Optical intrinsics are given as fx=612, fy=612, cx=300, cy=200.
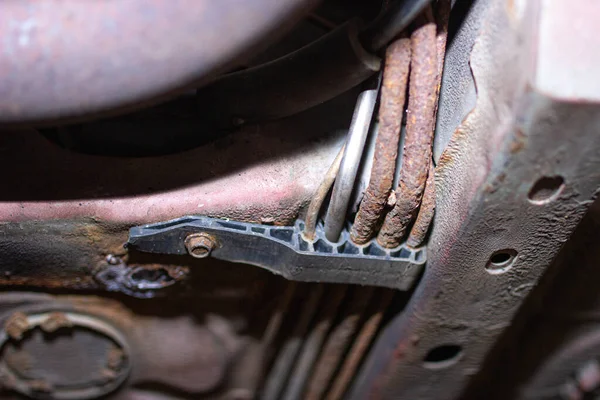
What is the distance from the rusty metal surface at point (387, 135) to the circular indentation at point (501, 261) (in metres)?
0.13

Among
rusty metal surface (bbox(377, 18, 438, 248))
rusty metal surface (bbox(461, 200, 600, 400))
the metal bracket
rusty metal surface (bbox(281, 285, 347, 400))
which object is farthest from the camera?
rusty metal surface (bbox(461, 200, 600, 400))

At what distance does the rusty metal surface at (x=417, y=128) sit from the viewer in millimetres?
579

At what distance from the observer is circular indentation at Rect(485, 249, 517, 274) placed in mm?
669

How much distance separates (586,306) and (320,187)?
591 mm

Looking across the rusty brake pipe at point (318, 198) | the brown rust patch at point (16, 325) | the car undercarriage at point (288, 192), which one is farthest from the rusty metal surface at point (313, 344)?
the brown rust patch at point (16, 325)

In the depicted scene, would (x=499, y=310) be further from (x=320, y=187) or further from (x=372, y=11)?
(x=372, y=11)

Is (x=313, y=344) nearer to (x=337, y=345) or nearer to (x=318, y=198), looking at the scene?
(x=337, y=345)

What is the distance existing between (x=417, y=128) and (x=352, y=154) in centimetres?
7

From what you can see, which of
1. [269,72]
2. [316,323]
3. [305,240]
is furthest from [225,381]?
[269,72]

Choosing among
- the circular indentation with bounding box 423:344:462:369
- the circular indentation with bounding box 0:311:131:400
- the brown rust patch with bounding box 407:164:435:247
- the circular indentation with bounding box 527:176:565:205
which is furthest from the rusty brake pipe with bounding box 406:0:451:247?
the circular indentation with bounding box 0:311:131:400

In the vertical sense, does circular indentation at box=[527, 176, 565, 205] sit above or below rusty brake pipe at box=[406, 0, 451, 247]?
below

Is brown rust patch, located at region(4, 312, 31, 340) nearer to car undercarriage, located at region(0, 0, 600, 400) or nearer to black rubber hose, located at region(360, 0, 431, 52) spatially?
car undercarriage, located at region(0, 0, 600, 400)

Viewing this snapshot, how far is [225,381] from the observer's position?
101cm

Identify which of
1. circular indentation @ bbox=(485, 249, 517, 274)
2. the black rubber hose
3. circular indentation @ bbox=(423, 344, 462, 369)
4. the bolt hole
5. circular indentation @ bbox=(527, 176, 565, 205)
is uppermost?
the black rubber hose
